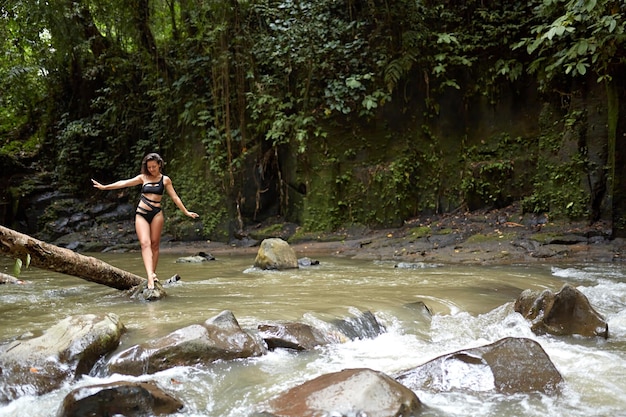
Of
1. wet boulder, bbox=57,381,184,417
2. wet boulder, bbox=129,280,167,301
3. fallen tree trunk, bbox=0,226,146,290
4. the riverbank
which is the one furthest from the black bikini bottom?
the riverbank

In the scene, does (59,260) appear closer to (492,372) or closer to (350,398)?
(350,398)

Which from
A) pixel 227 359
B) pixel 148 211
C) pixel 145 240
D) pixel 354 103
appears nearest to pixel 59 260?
pixel 145 240

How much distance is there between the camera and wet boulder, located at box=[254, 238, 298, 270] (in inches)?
→ 324

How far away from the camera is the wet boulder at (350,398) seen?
2748 millimetres

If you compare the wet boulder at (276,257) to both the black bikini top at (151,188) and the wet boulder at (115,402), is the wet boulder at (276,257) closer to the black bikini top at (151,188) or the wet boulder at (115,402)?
the black bikini top at (151,188)

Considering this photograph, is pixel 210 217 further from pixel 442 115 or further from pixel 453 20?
pixel 453 20

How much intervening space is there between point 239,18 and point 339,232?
6512 millimetres

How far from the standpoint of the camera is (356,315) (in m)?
4.65

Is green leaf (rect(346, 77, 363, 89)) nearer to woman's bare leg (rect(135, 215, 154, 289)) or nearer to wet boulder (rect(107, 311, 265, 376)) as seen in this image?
woman's bare leg (rect(135, 215, 154, 289))

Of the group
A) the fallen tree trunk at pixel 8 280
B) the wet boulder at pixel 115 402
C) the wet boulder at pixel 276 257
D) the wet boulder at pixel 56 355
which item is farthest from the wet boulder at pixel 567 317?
the fallen tree trunk at pixel 8 280

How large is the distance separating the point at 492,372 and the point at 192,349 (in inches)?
82.8

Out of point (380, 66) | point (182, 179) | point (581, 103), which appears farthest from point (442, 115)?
point (182, 179)

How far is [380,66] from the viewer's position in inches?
492

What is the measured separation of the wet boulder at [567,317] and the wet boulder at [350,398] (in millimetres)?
2228
